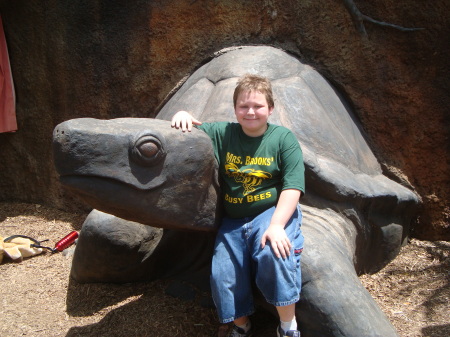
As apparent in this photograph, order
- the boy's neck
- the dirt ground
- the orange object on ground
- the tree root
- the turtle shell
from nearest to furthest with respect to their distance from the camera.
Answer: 1. the boy's neck
2. the dirt ground
3. the turtle shell
4. the tree root
5. the orange object on ground

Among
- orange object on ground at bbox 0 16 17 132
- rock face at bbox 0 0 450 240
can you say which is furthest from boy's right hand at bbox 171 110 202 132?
orange object on ground at bbox 0 16 17 132

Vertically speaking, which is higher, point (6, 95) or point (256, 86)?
point (256, 86)

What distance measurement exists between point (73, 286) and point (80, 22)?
1816 mm

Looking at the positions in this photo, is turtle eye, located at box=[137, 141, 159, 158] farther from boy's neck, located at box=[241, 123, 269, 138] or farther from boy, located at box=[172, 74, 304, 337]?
boy's neck, located at box=[241, 123, 269, 138]

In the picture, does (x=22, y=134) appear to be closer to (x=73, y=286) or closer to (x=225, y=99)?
(x=73, y=286)

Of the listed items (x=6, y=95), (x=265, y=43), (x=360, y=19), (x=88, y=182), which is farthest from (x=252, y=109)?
(x=6, y=95)

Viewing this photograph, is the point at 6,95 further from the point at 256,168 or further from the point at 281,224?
the point at 281,224

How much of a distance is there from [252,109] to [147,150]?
18.6 inches

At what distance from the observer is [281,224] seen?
2207 millimetres

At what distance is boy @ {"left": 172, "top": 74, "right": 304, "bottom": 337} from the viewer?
7.17 ft

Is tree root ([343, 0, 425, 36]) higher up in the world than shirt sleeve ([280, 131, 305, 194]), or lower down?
higher up

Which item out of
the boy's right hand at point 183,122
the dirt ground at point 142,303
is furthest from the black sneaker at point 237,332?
the boy's right hand at point 183,122

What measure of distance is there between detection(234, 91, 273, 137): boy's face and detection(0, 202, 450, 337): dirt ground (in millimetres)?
939

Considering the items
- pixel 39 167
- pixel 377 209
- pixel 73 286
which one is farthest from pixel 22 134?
pixel 377 209
